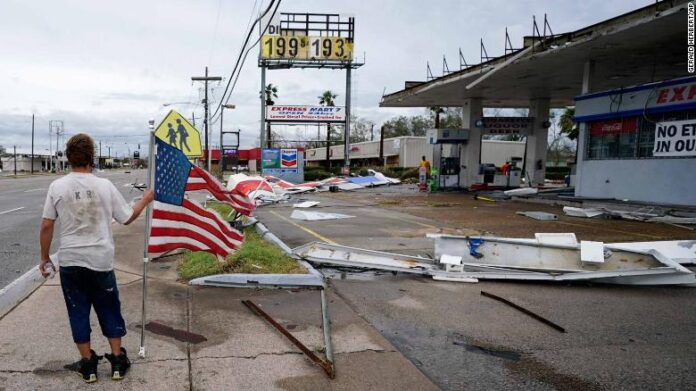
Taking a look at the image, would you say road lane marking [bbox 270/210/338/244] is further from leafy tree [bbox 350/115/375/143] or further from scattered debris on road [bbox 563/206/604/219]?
leafy tree [bbox 350/115/375/143]

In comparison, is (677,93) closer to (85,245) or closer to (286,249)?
(286,249)

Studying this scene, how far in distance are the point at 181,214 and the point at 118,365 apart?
195 cm

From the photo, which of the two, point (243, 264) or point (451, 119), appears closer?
point (243, 264)

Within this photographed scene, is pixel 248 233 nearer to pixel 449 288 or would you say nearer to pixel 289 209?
pixel 449 288

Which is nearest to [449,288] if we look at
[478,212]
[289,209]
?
[478,212]

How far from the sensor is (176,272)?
24.3 feet

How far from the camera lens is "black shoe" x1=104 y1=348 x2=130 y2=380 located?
3805mm

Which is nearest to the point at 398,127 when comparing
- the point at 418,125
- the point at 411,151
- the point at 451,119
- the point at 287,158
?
the point at 418,125

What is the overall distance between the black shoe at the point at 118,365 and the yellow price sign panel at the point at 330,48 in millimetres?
34074

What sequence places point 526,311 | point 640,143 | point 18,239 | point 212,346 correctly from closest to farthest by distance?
point 212,346 < point 526,311 < point 18,239 < point 640,143

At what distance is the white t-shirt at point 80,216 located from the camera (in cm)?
362

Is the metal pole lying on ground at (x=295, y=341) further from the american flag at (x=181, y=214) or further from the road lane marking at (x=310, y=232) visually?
the road lane marking at (x=310, y=232)

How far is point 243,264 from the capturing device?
714cm

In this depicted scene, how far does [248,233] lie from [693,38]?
12.5m
